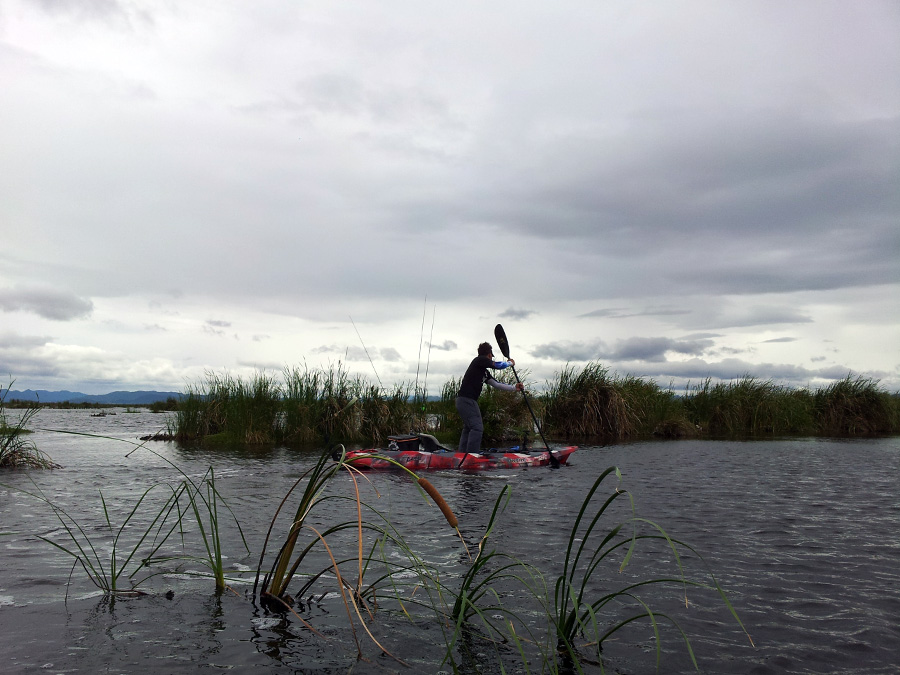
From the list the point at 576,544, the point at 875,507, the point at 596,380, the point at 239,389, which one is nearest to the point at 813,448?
the point at 596,380

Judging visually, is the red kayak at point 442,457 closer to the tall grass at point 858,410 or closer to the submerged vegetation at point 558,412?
the submerged vegetation at point 558,412

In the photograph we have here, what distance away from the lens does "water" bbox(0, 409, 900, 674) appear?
11.7 ft

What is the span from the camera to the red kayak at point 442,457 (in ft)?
40.8

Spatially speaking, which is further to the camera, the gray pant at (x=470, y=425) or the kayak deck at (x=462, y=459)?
the gray pant at (x=470, y=425)

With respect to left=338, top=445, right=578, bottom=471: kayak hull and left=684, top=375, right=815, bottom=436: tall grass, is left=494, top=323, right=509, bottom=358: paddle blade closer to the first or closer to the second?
left=338, top=445, right=578, bottom=471: kayak hull

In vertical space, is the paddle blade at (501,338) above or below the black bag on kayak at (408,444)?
above

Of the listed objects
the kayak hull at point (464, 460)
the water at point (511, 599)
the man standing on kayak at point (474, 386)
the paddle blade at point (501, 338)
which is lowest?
the water at point (511, 599)

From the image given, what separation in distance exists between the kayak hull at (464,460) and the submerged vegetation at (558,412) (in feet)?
3.35

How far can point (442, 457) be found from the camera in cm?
1247

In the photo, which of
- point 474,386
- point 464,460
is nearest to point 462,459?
point 464,460

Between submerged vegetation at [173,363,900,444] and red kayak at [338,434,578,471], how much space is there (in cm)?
A: 103

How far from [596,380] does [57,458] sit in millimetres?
16200

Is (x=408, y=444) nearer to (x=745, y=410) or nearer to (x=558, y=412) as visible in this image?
(x=558, y=412)

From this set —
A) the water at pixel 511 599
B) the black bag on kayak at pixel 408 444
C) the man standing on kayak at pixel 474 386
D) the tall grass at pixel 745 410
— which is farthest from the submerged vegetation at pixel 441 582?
the tall grass at pixel 745 410
